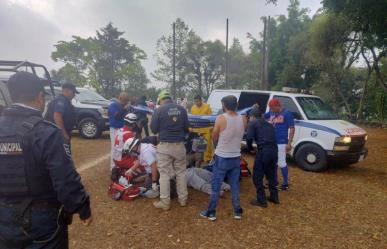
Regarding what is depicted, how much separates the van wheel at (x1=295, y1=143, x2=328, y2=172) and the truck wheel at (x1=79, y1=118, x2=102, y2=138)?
24.3 feet

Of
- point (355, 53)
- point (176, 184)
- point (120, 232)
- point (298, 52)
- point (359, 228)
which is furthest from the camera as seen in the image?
point (298, 52)

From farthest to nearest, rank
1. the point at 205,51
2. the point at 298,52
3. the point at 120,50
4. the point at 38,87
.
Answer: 1. the point at 120,50
2. the point at 205,51
3. the point at 298,52
4. the point at 38,87

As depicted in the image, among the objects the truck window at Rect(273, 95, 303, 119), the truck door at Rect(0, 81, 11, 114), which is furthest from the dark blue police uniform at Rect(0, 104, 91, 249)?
the truck window at Rect(273, 95, 303, 119)

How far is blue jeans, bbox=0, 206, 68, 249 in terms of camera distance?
2.37m

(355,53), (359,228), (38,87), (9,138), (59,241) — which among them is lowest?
(359,228)

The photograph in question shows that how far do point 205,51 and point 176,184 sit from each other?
40.8m

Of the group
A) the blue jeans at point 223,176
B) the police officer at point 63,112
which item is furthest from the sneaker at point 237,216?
the police officer at point 63,112

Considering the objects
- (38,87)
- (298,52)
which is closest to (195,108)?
(38,87)

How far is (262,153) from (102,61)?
45.4 m

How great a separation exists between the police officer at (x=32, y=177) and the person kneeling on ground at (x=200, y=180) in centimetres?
406

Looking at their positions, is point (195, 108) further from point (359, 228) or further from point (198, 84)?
point (198, 84)

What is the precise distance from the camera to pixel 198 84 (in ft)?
153

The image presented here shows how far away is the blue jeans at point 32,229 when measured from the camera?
7.78 ft

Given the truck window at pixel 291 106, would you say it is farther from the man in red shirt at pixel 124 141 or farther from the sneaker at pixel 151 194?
the sneaker at pixel 151 194
